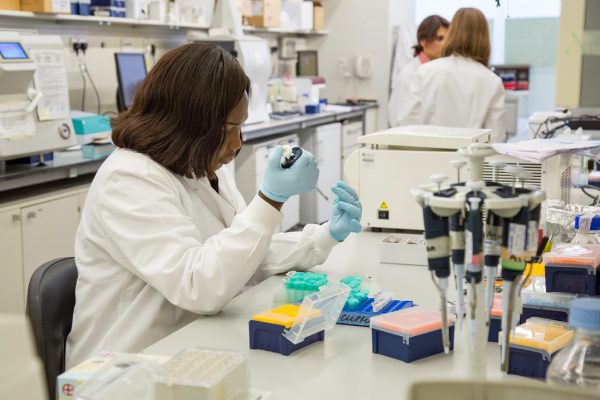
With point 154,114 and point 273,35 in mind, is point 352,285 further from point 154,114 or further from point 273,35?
point 273,35

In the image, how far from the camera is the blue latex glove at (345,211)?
1794mm

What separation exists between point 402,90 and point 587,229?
10.3 ft

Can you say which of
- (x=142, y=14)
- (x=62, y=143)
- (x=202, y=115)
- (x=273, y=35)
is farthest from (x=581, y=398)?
(x=273, y=35)

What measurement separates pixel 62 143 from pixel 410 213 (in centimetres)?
163

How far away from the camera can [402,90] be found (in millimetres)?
4785

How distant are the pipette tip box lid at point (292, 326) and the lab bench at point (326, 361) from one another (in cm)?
2

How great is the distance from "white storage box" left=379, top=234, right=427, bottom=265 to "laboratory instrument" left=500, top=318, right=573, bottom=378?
0.68m

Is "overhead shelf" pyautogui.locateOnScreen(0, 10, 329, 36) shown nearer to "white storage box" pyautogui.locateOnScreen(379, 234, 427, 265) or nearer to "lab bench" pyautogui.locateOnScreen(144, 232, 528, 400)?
"white storage box" pyautogui.locateOnScreen(379, 234, 427, 265)

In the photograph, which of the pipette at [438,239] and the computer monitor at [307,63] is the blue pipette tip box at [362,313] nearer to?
the pipette at [438,239]

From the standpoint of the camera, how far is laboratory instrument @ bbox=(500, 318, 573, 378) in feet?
3.86

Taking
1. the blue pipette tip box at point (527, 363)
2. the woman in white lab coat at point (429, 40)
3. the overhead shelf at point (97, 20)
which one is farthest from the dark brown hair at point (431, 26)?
the blue pipette tip box at point (527, 363)

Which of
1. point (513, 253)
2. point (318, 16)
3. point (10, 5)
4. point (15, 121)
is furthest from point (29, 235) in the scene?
point (318, 16)

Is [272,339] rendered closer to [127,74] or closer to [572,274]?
[572,274]

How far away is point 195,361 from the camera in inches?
41.8
